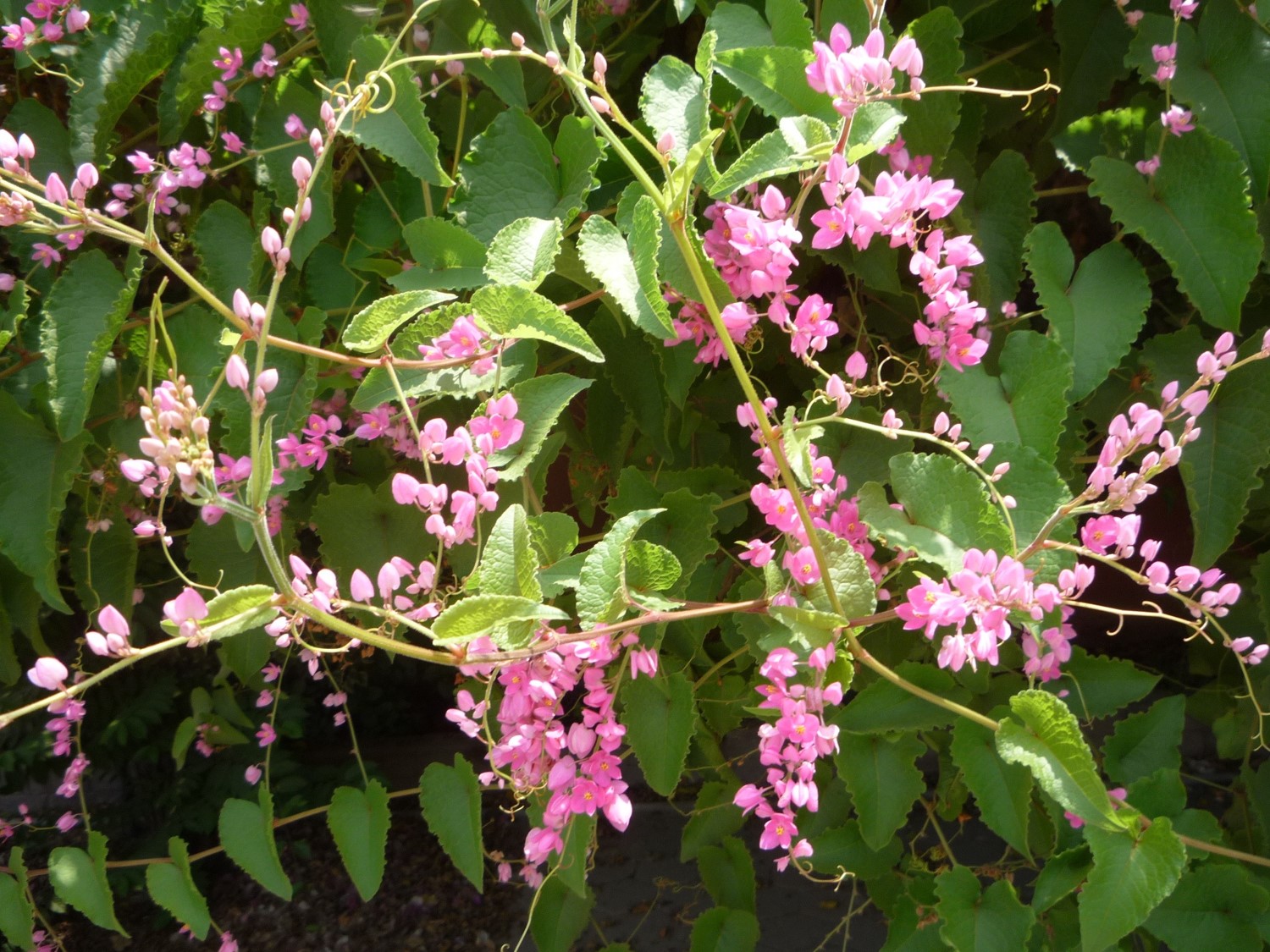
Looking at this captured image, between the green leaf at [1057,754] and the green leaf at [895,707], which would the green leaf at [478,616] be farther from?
the green leaf at [895,707]

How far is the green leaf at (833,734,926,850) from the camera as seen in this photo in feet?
3.30

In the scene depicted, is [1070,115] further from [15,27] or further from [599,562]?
[15,27]

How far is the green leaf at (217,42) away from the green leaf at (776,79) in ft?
1.42

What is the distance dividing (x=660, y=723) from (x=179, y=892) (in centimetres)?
64

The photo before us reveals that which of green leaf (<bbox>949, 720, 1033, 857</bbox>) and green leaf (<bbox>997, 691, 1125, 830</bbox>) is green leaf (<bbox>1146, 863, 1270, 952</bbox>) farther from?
green leaf (<bbox>997, 691, 1125, 830</bbox>)

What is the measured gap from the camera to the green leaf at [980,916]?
3.12 feet

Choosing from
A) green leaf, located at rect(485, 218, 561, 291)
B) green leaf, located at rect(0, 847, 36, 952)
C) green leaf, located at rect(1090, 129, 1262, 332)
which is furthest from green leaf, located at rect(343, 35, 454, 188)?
green leaf, located at rect(0, 847, 36, 952)

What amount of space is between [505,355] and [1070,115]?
62cm

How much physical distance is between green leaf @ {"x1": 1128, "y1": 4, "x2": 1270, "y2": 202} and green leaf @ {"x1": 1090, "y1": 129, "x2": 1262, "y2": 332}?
1.4 inches

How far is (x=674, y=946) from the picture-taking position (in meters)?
2.05

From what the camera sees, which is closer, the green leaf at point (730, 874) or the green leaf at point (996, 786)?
the green leaf at point (996, 786)

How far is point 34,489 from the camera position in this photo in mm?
972

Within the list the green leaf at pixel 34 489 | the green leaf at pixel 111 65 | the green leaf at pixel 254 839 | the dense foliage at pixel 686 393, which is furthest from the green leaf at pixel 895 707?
the green leaf at pixel 111 65

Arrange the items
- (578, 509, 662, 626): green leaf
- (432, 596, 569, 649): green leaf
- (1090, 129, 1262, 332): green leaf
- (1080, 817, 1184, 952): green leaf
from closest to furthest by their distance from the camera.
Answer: (432, 596, 569, 649): green leaf → (578, 509, 662, 626): green leaf → (1080, 817, 1184, 952): green leaf → (1090, 129, 1262, 332): green leaf
